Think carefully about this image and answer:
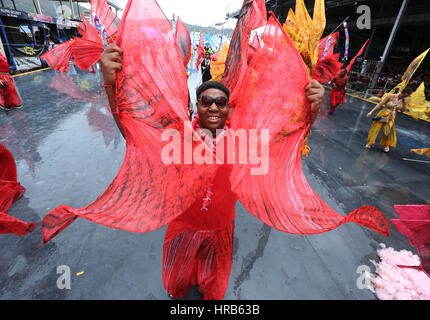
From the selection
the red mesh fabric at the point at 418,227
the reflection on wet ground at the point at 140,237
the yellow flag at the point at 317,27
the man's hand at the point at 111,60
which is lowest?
the reflection on wet ground at the point at 140,237

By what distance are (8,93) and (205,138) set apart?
6.80 m

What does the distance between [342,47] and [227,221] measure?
2603cm

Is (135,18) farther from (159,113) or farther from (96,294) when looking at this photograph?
(96,294)

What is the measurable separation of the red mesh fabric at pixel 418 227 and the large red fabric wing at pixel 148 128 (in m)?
1.65

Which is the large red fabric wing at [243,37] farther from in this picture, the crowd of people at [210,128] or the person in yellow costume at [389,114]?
the person in yellow costume at [389,114]

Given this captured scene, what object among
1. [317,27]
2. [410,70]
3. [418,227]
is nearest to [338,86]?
[410,70]

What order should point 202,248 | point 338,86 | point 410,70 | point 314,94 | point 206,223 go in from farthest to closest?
point 338,86 → point 410,70 → point 202,248 → point 206,223 → point 314,94

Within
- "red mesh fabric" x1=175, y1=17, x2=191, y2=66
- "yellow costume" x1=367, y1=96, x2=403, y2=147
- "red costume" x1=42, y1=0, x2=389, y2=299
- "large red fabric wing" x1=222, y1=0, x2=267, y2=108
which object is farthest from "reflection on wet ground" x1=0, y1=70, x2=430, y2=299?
"red mesh fabric" x1=175, y1=17, x2=191, y2=66

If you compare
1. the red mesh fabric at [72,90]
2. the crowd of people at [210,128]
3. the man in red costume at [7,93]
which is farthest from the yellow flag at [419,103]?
the man in red costume at [7,93]

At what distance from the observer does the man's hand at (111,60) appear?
3.73ft

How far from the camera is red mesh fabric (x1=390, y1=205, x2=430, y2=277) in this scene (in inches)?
60.6

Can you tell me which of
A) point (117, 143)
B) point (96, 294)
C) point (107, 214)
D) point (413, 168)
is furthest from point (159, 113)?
point (413, 168)

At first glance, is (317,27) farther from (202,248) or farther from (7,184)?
(7,184)

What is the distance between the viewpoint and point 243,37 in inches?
52.2
